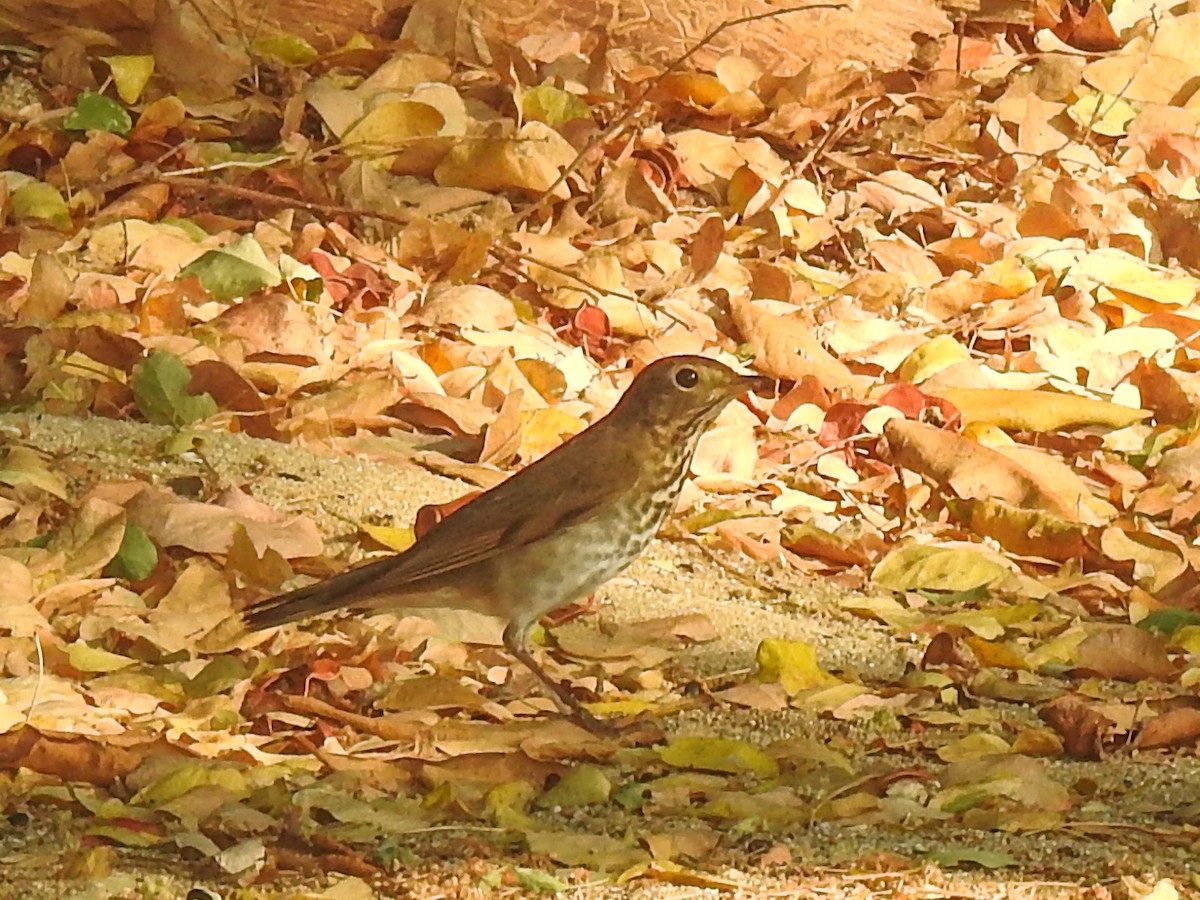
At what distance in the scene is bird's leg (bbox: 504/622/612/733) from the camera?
157 inches

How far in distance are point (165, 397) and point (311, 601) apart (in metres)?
1.38

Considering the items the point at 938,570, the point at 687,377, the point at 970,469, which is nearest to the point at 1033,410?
the point at 970,469

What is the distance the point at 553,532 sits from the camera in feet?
13.7

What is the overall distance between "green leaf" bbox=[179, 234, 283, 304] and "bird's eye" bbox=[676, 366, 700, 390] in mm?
1987

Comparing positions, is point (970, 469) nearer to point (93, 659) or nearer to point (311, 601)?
point (311, 601)

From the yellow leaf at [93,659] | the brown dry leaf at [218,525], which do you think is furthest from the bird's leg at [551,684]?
the yellow leaf at [93,659]

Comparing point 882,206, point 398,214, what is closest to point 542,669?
point 398,214

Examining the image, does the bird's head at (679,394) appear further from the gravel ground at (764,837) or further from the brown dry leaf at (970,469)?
the brown dry leaf at (970,469)

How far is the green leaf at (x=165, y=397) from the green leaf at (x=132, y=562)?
78cm

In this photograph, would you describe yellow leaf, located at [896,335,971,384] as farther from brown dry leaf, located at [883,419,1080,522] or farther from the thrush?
the thrush

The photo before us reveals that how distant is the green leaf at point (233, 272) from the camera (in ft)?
19.7

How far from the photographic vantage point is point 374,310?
6102 millimetres

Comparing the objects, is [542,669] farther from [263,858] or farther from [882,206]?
[882,206]

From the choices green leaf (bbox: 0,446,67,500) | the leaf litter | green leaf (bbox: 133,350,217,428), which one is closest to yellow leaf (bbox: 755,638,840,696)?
the leaf litter
